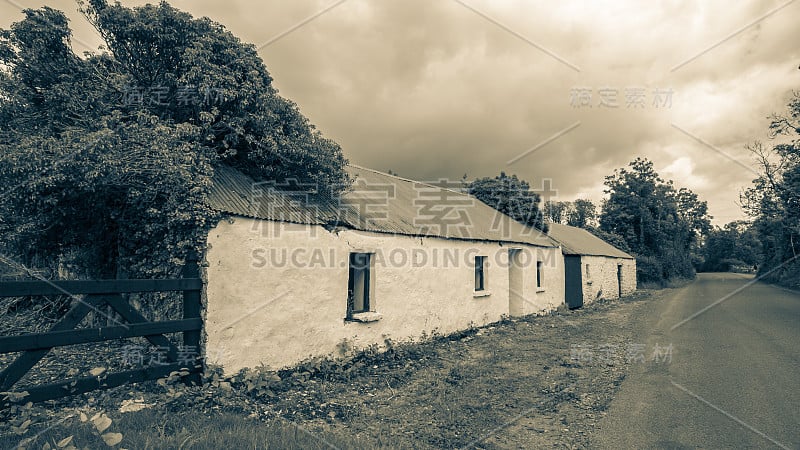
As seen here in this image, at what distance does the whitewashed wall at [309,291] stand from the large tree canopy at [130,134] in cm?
82

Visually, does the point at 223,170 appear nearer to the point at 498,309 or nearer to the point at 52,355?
the point at 52,355

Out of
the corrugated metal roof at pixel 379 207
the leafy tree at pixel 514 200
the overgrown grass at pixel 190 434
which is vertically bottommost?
the overgrown grass at pixel 190 434

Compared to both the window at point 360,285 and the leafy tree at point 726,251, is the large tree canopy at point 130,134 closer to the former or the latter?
the window at point 360,285

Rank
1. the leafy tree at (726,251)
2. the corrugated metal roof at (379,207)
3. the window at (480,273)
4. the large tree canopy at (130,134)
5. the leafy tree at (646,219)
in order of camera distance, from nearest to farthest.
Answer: the large tree canopy at (130,134)
the corrugated metal roof at (379,207)
the window at (480,273)
the leafy tree at (646,219)
the leafy tree at (726,251)

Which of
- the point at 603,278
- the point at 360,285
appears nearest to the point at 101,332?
the point at 360,285

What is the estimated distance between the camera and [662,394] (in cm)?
628

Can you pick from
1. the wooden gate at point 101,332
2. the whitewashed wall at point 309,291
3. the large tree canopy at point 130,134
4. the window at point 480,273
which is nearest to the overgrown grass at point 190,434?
the wooden gate at point 101,332

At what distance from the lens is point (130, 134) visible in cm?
636

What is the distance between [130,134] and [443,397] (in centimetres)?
649

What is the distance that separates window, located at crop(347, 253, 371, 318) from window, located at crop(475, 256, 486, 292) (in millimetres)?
5306

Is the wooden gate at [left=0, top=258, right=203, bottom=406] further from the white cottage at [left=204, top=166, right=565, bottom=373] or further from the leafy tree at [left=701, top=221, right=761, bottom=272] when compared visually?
the leafy tree at [left=701, top=221, right=761, bottom=272]

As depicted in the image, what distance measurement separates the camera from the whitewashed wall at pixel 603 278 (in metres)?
21.5

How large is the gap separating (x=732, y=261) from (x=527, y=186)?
89.7 metres

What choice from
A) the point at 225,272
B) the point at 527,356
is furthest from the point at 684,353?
the point at 225,272
